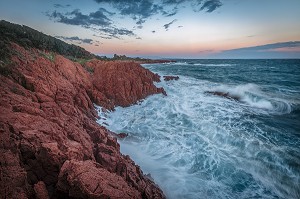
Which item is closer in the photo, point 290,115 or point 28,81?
point 28,81

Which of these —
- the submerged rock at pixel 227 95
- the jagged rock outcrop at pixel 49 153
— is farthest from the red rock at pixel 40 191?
the submerged rock at pixel 227 95

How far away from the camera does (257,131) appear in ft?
37.3

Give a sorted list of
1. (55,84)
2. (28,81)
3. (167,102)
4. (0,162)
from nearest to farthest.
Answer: (0,162)
(28,81)
(55,84)
(167,102)

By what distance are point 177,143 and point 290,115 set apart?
10415 millimetres

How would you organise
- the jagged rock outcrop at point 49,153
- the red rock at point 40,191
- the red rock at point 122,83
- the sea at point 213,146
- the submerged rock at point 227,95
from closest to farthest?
the red rock at point 40,191 < the jagged rock outcrop at point 49,153 < the sea at point 213,146 < the red rock at point 122,83 < the submerged rock at point 227,95

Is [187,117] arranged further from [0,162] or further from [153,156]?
[0,162]

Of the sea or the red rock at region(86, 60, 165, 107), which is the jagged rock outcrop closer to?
the sea

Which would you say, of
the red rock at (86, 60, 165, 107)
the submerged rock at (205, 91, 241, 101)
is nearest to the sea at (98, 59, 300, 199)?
the red rock at (86, 60, 165, 107)

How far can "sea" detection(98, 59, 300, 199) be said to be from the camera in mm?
7004

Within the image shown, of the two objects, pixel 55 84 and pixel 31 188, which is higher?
pixel 55 84

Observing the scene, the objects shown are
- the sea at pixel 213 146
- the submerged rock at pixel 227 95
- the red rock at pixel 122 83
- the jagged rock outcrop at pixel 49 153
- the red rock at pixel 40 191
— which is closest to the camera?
the red rock at pixel 40 191

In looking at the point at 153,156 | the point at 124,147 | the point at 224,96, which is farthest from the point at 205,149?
the point at 224,96

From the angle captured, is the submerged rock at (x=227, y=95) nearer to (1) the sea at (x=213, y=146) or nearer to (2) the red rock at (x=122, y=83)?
(1) the sea at (x=213, y=146)

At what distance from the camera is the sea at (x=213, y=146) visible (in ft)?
23.0
